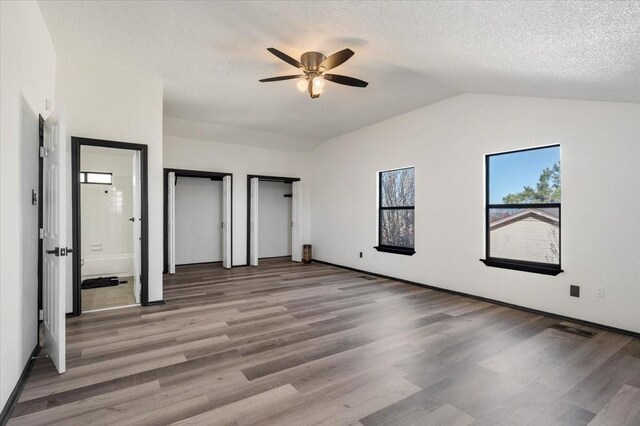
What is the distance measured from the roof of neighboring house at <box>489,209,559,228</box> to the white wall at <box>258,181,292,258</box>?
563cm

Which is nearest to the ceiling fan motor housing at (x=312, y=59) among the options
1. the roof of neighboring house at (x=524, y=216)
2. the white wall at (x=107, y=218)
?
the roof of neighboring house at (x=524, y=216)

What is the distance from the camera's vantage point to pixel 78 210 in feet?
12.8

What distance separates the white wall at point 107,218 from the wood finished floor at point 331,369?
9.52 ft

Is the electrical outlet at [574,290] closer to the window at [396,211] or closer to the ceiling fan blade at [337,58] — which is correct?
the window at [396,211]

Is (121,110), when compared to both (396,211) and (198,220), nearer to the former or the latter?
(198,220)

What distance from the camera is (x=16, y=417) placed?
6.34 feet

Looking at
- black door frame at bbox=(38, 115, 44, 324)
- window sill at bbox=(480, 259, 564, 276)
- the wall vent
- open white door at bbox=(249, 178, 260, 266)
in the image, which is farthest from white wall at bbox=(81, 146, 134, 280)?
the wall vent

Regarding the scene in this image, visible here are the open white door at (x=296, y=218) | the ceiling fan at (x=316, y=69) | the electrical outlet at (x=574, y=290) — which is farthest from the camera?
the open white door at (x=296, y=218)

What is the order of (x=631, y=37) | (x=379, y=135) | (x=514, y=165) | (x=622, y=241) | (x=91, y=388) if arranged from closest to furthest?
(x=631, y=37) → (x=91, y=388) → (x=622, y=241) → (x=514, y=165) → (x=379, y=135)

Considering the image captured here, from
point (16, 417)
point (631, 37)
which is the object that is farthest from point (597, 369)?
point (16, 417)

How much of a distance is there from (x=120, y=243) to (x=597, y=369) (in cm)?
768

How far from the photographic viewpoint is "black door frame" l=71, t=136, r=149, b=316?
12.6 ft

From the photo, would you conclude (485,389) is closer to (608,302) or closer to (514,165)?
(608,302)

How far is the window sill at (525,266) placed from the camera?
3889 mm
